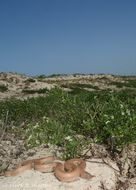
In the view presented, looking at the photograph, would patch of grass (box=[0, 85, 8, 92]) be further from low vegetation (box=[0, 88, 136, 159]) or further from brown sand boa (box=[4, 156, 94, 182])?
brown sand boa (box=[4, 156, 94, 182])

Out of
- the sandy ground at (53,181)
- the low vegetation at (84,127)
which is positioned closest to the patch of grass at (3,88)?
the low vegetation at (84,127)

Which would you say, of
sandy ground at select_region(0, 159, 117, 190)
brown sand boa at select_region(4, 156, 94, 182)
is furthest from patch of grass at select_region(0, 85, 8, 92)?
sandy ground at select_region(0, 159, 117, 190)

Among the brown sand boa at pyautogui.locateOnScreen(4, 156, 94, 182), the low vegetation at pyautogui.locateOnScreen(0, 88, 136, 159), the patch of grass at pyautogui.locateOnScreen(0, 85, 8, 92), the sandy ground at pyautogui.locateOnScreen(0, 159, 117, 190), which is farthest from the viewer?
the patch of grass at pyautogui.locateOnScreen(0, 85, 8, 92)

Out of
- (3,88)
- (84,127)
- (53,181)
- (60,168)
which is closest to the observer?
(53,181)

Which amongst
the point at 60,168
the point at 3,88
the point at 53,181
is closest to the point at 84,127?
the point at 60,168

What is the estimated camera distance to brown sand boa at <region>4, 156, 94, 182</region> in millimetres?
8938

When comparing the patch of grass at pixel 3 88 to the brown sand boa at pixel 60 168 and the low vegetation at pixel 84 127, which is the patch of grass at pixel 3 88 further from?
the brown sand boa at pixel 60 168

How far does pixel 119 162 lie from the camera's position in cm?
987

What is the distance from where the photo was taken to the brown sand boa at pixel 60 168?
29.3 feet

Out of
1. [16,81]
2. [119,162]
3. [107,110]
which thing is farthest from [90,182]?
[16,81]

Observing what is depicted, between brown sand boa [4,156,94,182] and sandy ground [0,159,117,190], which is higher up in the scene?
brown sand boa [4,156,94,182]

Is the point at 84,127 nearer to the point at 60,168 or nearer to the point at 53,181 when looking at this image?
the point at 60,168

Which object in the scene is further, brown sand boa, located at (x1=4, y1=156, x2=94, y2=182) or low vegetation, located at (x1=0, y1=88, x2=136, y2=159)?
low vegetation, located at (x1=0, y1=88, x2=136, y2=159)

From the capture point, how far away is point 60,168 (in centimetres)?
922
